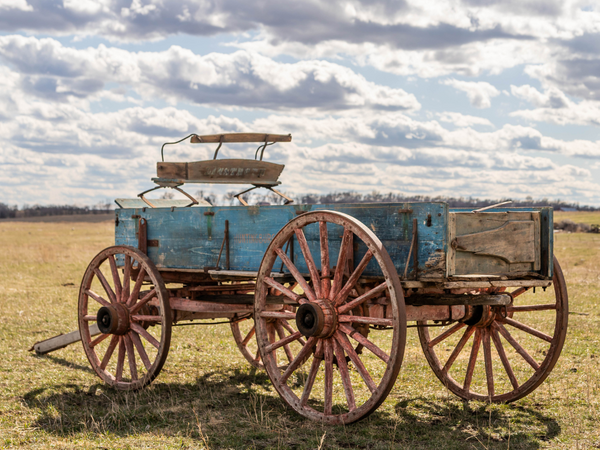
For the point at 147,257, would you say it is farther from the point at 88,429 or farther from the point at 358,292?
the point at 358,292

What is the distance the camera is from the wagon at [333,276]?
4852 mm

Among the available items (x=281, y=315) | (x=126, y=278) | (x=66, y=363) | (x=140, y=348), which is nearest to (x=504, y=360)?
(x=281, y=315)

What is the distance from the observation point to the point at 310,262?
515cm

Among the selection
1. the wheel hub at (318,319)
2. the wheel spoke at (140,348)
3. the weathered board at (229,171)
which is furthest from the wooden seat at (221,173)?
the wheel hub at (318,319)

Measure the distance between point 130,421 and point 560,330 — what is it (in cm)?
402

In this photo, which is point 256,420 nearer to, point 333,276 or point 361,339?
point 361,339

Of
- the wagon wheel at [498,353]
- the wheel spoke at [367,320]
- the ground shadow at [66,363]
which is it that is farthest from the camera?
the ground shadow at [66,363]

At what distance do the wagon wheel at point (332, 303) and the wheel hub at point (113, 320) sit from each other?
1952 millimetres

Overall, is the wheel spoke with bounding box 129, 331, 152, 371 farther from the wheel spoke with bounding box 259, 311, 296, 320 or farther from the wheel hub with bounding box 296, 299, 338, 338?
the wheel hub with bounding box 296, 299, 338, 338

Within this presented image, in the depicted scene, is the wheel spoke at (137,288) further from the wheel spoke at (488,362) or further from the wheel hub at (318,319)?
the wheel spoke at (488,362)

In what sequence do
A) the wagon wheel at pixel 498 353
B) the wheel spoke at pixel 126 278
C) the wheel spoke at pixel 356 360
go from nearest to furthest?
the wheel spoke at pixel 356 360, the wagon wheel at pixel 498 353, the wheel spoke at pixel 126 278

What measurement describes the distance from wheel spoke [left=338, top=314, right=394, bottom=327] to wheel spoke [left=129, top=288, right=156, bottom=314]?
2377 mm

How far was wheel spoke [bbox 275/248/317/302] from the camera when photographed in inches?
202

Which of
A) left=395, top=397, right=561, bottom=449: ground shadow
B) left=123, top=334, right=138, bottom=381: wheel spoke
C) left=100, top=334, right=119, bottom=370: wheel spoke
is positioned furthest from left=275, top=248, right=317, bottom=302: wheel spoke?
left=100, top=334, right=119, bottom=370: wheel spoke
